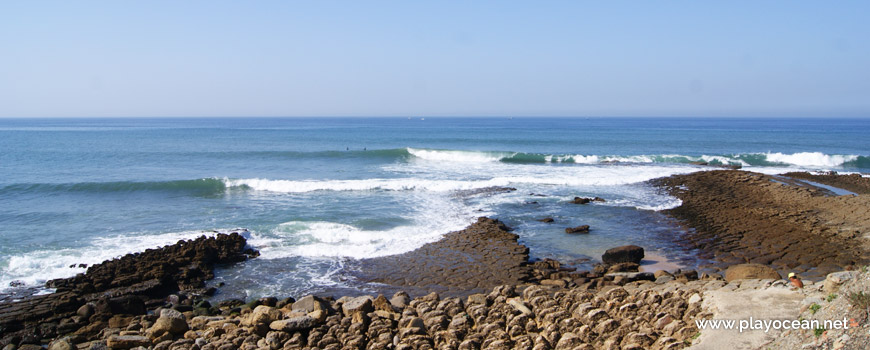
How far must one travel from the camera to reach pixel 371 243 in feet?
47.9

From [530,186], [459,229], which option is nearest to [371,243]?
[459,229]

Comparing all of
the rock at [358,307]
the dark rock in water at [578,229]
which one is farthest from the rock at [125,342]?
the dark rock in water at [578,229]

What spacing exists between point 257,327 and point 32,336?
4.26 metres

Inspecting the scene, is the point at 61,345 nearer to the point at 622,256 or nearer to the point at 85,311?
the point at 85,311

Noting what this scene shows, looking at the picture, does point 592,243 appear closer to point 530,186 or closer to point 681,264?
point 681,264

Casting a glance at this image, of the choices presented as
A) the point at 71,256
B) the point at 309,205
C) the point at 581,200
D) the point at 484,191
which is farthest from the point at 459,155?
the point at 71,256

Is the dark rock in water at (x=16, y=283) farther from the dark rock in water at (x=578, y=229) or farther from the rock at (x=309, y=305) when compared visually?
the dark rock in water at (x=578, y=229)

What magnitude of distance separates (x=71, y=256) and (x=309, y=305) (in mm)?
8412

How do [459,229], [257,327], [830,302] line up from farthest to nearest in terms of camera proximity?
[459,229], [257,327], [830,302]

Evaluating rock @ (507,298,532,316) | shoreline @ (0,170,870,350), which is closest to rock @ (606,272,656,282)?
shoreline @ (0,170,870,350)

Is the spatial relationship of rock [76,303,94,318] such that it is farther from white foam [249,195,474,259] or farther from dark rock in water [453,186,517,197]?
dark rock in water [453,186,517,197]

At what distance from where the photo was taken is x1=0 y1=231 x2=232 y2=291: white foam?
39.4 ft

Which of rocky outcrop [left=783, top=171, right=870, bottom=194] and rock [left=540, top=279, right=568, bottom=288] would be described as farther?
rocky outcrop [left=783, top=171, right=870, bottom=194]

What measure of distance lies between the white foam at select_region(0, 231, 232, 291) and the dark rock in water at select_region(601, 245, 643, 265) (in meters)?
11.4
